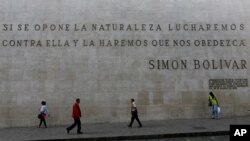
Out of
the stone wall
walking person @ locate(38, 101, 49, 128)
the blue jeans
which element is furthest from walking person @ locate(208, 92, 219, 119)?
walking person @ locate(38, 101, 49, 128)

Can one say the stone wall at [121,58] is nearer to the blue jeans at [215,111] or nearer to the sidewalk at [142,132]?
the blue jeans at [215,111]

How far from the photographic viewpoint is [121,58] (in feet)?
66.1

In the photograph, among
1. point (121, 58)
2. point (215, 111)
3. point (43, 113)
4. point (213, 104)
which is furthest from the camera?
point (121, 58)

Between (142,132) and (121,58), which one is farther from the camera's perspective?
(121,58)

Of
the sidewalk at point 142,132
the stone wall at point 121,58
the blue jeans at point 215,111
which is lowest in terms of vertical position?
the sidewalk at point 142,132

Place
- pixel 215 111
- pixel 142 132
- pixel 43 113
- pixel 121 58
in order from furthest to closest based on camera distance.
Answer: pixel 121 58
pixel 215 111
pixel 43 113
pixel 142 132

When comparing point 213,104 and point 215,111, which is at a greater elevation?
point 213,104

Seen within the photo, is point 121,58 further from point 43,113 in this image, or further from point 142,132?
point 142,132

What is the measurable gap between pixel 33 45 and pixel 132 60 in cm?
544

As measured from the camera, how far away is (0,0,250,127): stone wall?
765 inches

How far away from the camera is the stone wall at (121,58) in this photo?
19.4 metres

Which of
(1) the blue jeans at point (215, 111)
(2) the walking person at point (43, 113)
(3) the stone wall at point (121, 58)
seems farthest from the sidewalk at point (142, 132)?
(3) the stone wall at point (121, 58)

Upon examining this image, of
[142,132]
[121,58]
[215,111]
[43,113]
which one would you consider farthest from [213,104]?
[43,113]

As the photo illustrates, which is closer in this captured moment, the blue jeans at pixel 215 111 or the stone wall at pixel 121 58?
the blue jeans at pixel 215 111
